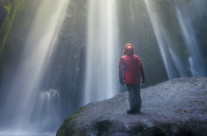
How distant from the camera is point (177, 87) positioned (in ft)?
28.3

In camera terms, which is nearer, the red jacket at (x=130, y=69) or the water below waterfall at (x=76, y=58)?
the red jacket at (x=130, y=69)

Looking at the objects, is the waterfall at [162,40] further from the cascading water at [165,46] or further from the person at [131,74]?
the person at [131,74]

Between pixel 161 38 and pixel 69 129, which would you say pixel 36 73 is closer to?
pixel 161 38

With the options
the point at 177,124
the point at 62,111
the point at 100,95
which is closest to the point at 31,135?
the point at 62,111

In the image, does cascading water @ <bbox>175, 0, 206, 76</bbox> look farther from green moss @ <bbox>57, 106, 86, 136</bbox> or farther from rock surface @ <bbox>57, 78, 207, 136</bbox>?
green moss @ <bbox>57, 106, 86, 136</bbox>

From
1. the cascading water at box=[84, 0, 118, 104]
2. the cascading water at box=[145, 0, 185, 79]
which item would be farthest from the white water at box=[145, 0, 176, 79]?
the cascading water at box=[84, 0, 118, 104]

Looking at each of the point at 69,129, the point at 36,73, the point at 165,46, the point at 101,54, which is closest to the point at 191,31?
the point at 165,46

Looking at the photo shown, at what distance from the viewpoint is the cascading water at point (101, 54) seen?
14742 millimetres

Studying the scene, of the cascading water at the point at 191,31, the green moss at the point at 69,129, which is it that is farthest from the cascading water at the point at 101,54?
the cascading water at the point at 191,31

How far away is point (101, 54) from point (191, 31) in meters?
13.1

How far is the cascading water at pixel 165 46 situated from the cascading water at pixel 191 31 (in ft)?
9.37

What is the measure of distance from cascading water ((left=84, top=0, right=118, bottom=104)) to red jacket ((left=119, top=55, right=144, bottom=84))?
9.23 metres

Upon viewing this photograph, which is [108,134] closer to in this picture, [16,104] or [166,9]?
[16,104]

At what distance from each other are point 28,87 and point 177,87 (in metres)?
12.1
